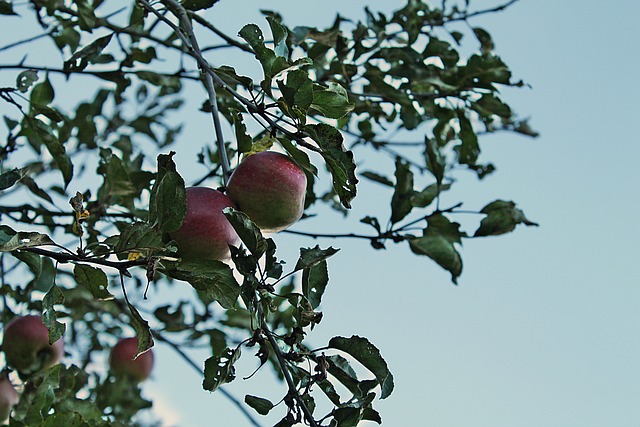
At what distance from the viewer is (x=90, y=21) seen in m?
2.01

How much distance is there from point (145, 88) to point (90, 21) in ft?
3.75

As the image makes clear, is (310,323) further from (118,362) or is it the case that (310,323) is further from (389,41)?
(118,362)

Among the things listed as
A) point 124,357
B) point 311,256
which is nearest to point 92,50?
point 311,256

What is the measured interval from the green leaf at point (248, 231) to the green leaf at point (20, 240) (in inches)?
10.0

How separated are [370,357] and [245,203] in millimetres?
329

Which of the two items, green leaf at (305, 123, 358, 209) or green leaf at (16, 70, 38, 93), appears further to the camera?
green leaf at (16, 70, 38, 93)

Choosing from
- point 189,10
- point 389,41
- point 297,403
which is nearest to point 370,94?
point 389,41

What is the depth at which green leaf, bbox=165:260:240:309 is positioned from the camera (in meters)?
1.08

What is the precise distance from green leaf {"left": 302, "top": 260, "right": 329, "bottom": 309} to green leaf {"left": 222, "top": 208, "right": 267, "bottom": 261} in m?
0.16

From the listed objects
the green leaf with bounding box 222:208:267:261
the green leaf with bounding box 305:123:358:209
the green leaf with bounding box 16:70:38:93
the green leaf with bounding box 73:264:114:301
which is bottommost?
the green leaf with bounding box 73:264:114:301

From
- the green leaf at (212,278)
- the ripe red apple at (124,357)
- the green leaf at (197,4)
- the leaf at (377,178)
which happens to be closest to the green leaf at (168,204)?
the green leaf at (212,278)

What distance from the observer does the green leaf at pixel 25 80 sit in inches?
72.1

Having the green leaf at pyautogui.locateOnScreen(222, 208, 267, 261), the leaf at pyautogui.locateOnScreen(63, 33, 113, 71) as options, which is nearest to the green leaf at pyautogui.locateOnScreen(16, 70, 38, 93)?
the leaf at pyautogui.locateOnScreen(63, 33, 113, 71)

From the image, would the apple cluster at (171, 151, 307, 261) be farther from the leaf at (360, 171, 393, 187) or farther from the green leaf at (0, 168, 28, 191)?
the leaf at (360, 171, 393, 187)
